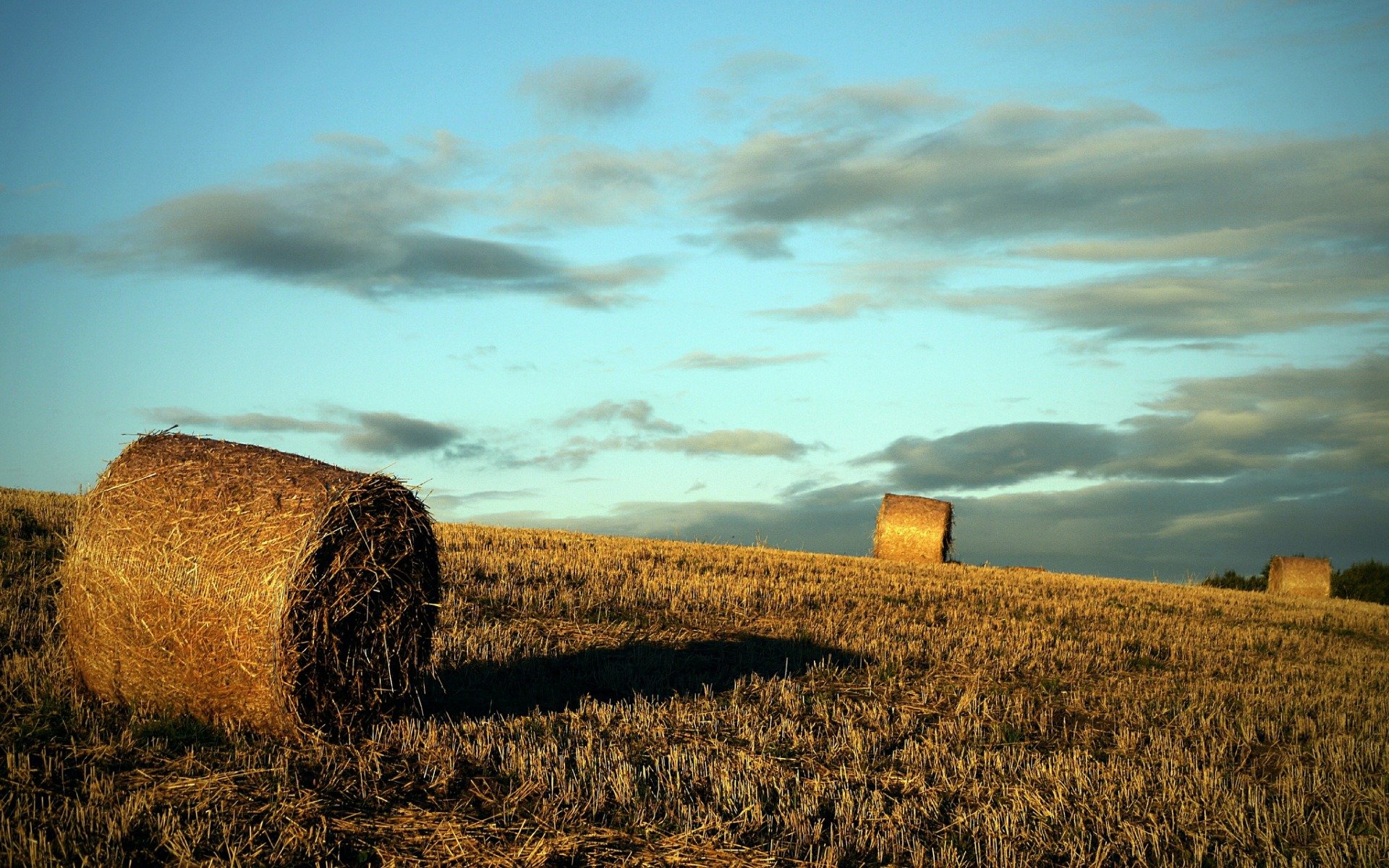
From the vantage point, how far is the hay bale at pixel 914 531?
27750mm

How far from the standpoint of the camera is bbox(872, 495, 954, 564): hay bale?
91.0 feet

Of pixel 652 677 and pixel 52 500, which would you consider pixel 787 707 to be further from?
pixel 52 500

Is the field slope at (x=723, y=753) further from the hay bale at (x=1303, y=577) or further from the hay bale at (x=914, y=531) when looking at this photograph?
the hay bale at (x=1303, y=577)

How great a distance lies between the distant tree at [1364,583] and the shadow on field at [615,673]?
33406mm

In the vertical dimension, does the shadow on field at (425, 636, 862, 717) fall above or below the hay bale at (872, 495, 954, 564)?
below

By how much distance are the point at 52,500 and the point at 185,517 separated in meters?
14.1

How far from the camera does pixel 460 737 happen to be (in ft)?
28.2

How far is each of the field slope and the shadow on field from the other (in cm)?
5

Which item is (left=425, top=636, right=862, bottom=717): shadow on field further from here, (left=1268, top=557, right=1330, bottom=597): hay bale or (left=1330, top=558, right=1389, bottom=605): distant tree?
(left=1330, top=558, right=1389, bottom=605): distant tree

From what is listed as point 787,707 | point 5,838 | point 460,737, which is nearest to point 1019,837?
point 787,707

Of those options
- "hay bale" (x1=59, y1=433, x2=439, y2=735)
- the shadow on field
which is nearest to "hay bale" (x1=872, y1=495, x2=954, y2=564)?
the shadow on field

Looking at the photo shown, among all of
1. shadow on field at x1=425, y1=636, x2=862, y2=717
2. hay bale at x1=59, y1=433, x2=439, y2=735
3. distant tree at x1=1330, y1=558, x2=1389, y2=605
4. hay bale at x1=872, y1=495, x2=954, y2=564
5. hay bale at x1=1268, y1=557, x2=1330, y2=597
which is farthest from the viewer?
distant tree at x1=1330, y1=558, x2=1389, y2=605

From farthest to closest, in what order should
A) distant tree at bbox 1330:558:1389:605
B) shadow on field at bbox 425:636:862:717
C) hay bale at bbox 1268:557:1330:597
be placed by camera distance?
distant tree at bbox 1330:558:1389:605 → hay bale at bbox 1268:557:1330:597 → shadow on field at bbox 425:636:862:717

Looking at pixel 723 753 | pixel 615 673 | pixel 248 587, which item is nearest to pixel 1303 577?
pixel 615 673
